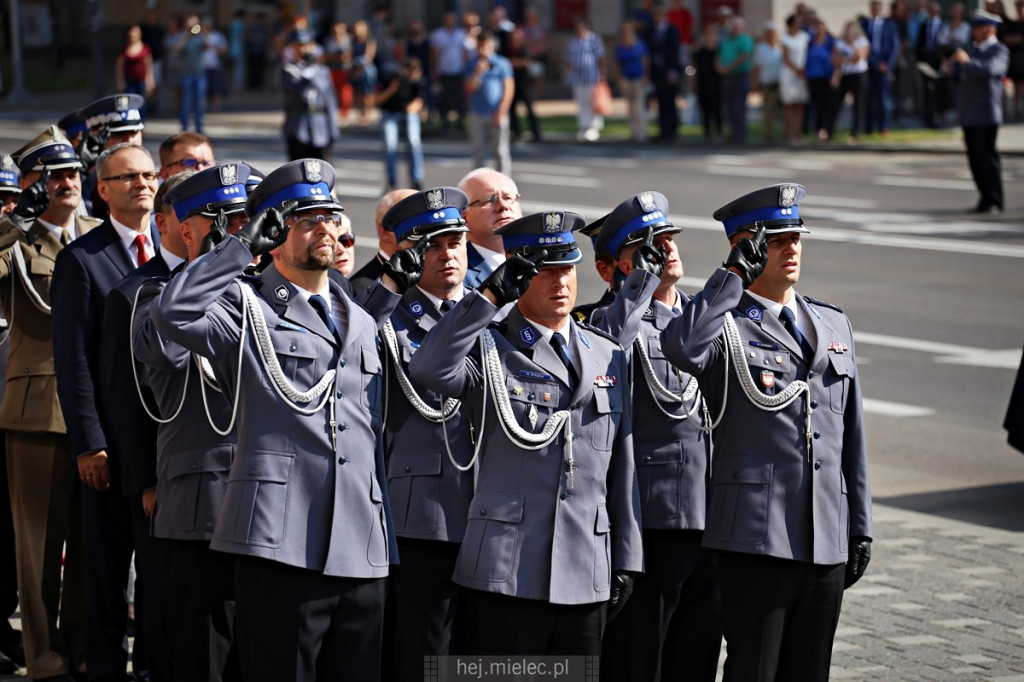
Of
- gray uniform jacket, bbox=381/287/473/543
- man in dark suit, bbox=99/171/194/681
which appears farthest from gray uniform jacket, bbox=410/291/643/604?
man in dark suit, bbox=99/171/194/681

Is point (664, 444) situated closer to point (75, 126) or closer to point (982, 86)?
point (75, 126)

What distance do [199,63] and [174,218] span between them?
89.8 feet

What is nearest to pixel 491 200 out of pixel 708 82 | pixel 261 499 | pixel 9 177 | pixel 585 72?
pixel 9 177

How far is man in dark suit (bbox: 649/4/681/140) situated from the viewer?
30.7 metres

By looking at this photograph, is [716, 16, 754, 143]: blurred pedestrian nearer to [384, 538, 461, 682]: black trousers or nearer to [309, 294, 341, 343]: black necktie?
[384, 538, 461, 682]: black trousers

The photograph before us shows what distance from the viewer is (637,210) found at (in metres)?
6.66

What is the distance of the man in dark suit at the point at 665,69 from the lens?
101 ft

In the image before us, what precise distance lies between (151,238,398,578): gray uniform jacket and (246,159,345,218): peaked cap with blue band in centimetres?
25

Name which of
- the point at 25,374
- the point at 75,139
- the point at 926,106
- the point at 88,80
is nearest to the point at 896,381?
the point at 75,139

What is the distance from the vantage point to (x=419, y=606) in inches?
247

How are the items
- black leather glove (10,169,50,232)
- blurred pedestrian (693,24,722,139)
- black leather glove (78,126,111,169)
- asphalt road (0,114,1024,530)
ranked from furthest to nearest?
1. blurred pedestrian (693,24,722,139)
2. asphalt road (0,114,1024,530)
3. black leather glove (78,126,111,169)
4. black leather glove (10,169,50,232)

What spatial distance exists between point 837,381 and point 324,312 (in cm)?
182

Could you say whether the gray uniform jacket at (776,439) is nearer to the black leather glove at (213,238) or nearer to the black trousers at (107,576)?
the black leather glove at (213,238)

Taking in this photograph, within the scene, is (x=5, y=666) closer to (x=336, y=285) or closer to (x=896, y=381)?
(x=336, y=285)
